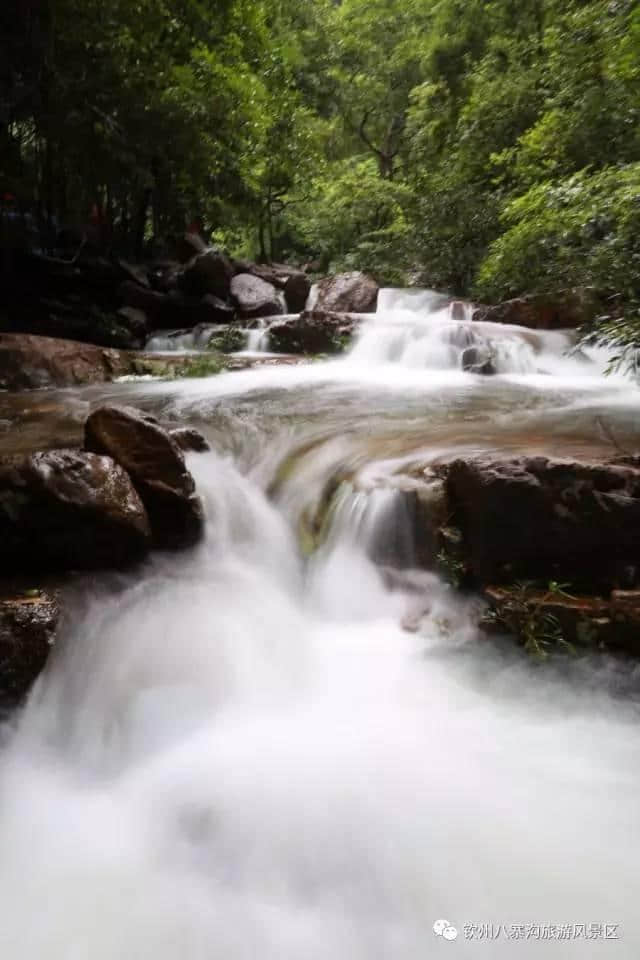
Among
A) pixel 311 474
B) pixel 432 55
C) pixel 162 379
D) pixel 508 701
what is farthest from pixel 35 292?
pixel 432 55

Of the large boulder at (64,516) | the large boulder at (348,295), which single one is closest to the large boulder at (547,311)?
the large boulder at (348,295)

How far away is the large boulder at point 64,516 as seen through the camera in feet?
10.9

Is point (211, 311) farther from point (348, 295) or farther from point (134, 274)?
point (348, 295)

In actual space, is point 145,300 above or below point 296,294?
below

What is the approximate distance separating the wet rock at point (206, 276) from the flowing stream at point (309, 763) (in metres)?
9.29

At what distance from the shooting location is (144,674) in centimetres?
302

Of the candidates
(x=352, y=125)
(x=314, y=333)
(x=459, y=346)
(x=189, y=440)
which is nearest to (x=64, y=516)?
(x=189, y=440)

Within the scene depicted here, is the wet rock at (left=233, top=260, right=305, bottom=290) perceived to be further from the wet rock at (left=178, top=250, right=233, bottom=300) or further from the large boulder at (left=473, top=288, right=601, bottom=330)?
the large boulder at (left=473, top=288, right=601, bottom=330)

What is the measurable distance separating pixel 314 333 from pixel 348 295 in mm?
3319

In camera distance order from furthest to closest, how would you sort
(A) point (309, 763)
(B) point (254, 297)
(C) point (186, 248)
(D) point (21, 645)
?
(C) point (186, 248), (B) point (254, 297), (D) point (21, 645), (A) point (309, 763)

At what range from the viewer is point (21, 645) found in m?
2.73

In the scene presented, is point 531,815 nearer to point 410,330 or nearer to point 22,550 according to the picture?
point 22,550

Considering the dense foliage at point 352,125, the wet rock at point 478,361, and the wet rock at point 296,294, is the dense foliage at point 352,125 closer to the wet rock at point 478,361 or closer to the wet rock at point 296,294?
the wet rock at point 478,361

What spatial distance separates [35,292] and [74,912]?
37.9 feet
